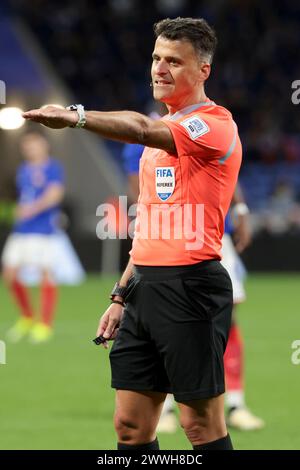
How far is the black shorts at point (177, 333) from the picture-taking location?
429 cm

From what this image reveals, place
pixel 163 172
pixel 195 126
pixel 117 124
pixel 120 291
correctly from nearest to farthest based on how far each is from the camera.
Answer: pixel 117 124, pixel 195 126, pixel 163 172, pixel 120 291

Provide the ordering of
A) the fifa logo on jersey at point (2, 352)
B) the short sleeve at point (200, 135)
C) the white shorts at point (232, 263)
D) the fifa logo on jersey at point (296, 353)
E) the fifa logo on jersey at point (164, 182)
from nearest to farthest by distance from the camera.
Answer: the short sleeve at point (200, 135) → the fifa logo on jersey at point (164, 182) → the white shorts at point (232, 263) → the fifa logo on jersey at point (2, 352) → the fifa logo on jersey at point (296, 353)

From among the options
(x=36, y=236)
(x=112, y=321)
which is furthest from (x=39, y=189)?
(x=112, y=321)

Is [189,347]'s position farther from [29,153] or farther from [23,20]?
[23,20]

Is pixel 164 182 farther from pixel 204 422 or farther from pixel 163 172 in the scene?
pixel 204 422

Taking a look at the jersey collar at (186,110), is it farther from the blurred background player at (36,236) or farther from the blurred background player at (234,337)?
the blurred background player at (36,236)

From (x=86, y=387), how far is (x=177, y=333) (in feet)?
13.8

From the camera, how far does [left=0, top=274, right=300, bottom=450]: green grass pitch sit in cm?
648

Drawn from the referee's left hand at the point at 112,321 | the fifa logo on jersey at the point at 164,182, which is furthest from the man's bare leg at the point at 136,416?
the fifa logo on jersey at the point at 164,182

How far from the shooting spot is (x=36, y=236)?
11.9m

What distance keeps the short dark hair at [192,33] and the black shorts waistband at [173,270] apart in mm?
819

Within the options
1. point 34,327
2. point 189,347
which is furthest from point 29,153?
point 189,347

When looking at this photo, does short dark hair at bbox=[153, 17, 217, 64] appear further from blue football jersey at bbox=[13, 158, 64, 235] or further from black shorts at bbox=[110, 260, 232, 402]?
blue football jersey at bbox=[13, 158, 64, 235]

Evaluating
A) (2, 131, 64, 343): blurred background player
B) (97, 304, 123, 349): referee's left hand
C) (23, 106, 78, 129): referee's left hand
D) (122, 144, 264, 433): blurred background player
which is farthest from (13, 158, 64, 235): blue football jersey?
(23, 106, 78, 129): referee's left hand
